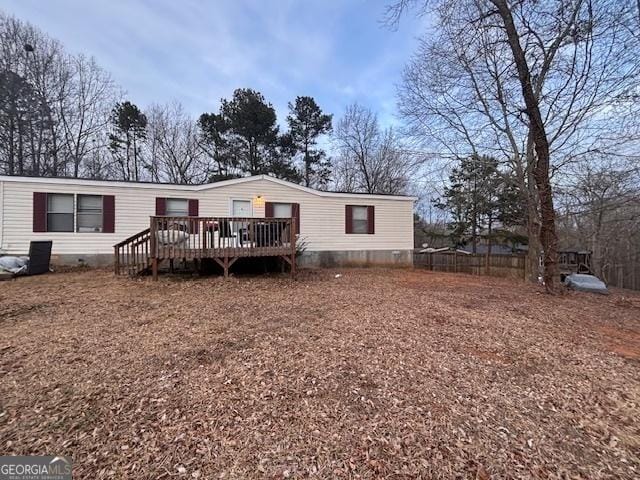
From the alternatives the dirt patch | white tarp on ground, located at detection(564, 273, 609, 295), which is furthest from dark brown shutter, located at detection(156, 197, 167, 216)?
white tarp on ground, located at detection(564, 273, 609, 295)

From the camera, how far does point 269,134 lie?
760 inches

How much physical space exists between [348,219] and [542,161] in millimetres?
6461

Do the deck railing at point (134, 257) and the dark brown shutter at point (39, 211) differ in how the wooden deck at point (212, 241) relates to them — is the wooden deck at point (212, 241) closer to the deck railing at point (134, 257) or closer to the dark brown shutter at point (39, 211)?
the deck railing at point (134, 257)

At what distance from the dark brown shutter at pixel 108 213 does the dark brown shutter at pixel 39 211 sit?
4.92 ft

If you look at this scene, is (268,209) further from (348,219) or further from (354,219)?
(354,219)

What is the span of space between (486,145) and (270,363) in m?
10.7

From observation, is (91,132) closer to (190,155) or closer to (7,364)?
(190,155)

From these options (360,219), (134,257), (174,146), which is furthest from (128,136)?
(360,219)

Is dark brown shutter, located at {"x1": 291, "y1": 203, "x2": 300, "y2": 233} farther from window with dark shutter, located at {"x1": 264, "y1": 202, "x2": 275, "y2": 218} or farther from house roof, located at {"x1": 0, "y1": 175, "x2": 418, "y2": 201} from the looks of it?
window with dark shutter, located at {"x1": 264, "y1": 202, "x2": 275, "y2": 218}

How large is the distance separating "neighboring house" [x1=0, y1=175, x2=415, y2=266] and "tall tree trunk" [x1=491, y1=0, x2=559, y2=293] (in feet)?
18.8

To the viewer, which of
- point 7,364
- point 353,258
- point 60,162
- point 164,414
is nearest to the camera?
point 164,414

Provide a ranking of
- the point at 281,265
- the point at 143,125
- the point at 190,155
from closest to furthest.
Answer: the point at 281,265 → the point at 143,125 → the point at 190,155

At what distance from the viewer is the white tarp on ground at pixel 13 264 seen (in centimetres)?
754

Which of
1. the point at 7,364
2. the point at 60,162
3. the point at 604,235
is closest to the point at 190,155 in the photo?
the point at 60,162
